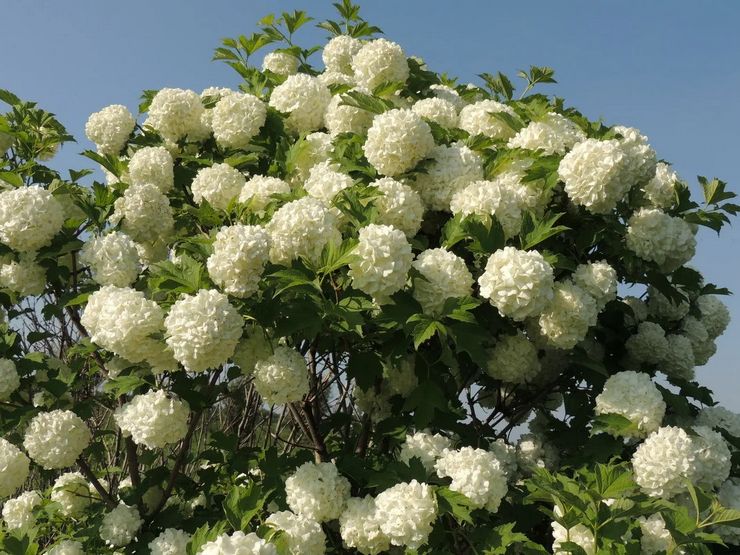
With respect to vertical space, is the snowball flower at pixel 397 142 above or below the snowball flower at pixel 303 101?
below

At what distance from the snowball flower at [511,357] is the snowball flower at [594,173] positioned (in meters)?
0.71

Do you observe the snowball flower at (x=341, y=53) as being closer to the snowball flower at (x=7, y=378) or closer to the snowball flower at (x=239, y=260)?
the snowball flower at (x=239, y=260)

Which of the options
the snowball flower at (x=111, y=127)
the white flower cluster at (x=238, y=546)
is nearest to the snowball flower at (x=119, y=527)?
the white flower cluster at (x=238, y=546)

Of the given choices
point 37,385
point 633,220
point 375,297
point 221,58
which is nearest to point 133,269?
point 37,385

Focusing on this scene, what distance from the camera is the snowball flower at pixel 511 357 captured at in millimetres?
3547

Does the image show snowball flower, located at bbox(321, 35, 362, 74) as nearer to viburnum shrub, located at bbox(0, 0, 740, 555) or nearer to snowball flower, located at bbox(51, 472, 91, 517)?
viburnum shrub, located at bbox(0, 0, 740, 555)

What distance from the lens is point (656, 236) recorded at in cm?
379

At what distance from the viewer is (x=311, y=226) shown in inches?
122

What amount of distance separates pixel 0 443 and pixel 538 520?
2602mm

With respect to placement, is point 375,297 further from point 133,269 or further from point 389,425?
point 133,269

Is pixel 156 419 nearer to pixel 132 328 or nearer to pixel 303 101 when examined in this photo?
pixel 132 328

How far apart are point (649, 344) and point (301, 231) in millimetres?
2158

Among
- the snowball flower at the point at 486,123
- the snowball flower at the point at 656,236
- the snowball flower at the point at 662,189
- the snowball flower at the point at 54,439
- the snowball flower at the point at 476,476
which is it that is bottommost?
the snowball flower at the point at 54,439

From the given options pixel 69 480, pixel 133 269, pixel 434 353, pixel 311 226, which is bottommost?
pixel 69 480
